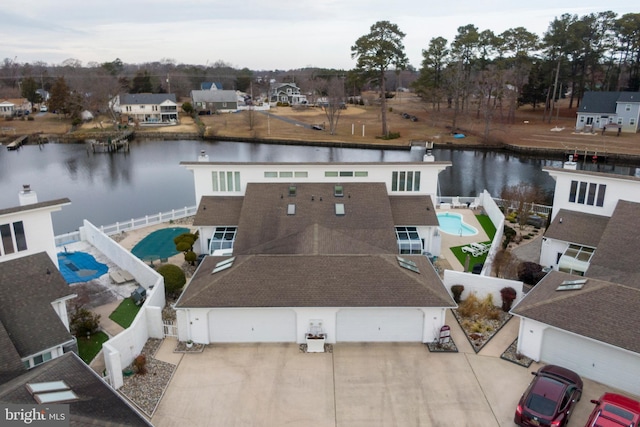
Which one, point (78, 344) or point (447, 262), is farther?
point (447, 262)

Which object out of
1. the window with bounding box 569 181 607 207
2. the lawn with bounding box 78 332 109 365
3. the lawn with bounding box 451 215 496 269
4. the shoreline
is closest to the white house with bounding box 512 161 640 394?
the window with bounding box 569 181 607 207

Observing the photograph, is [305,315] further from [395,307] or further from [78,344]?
[78,344]

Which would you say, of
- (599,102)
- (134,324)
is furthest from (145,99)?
(134,324)

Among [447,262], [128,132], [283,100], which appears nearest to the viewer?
[447,262]

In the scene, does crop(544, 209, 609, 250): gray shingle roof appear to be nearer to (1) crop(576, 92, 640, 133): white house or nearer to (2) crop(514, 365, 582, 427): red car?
(2) crop(514, 365, 582, 427): red car

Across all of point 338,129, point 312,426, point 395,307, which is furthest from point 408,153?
point 312,426

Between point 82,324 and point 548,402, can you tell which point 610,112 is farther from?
point 82,324

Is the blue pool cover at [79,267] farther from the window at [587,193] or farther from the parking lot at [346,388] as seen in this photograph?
the window at [587,193]
